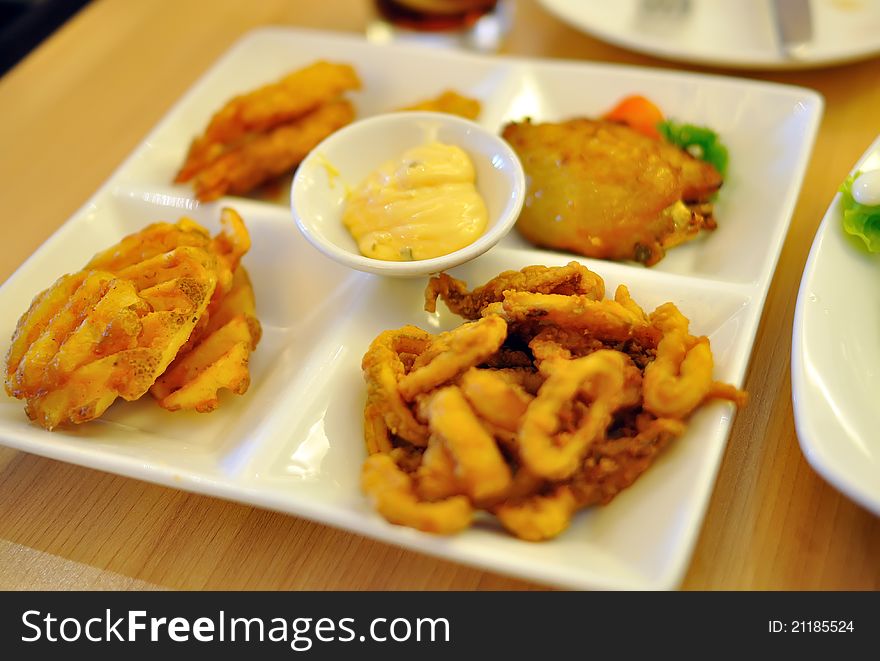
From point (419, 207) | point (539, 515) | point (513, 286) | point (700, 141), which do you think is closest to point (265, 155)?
point (419, 207)

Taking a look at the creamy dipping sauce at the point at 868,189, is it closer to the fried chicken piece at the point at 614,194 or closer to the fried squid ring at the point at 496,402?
the fried chicken piece at the point at 614,194

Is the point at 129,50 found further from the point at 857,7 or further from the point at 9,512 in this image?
the point at 857,7

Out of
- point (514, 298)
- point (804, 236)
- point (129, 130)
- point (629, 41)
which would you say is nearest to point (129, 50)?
point (129, 130)

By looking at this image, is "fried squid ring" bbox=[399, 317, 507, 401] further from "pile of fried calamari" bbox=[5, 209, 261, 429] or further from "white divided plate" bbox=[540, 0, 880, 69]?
"white divided plate" bbox=[540, 0, 880, 69]

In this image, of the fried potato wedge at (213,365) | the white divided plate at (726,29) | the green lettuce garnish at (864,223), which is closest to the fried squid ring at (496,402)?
the fried potato wedge at (213,365)

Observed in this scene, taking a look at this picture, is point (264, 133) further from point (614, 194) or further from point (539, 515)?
point (539, 515)

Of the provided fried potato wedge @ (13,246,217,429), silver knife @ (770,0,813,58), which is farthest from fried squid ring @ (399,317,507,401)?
silver knife @ (770,0,813,58)
